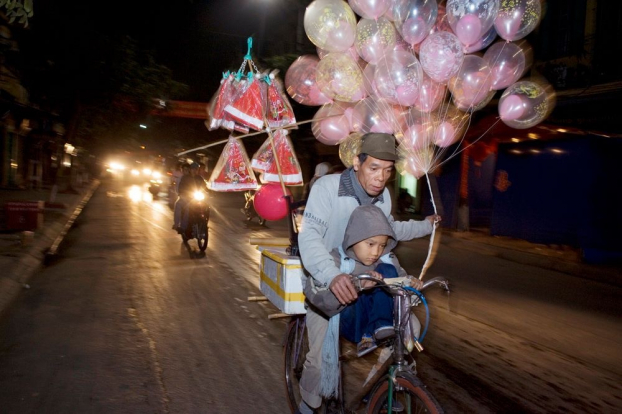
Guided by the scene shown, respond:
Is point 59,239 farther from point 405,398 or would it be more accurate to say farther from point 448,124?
point 405,398

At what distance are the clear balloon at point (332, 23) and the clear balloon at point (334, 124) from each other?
1197 millimetres

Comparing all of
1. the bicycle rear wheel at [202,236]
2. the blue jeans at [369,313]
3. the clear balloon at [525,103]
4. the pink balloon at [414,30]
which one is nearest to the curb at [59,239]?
the bicycle rear wheel at [202,236]

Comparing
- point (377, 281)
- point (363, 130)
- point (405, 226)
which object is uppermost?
point (363, 130)

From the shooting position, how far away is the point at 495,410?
12.5ft

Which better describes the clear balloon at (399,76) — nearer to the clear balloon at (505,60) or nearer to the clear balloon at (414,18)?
the clear balloon at (414,18)

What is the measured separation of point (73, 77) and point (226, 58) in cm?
1178

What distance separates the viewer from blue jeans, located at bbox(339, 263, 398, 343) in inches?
105

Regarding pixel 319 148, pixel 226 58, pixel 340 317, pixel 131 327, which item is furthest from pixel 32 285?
pixel 226 58

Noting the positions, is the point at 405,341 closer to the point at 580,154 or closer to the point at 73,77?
the point at 580,154

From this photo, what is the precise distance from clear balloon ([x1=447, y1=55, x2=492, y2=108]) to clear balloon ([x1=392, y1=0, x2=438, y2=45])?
685mm

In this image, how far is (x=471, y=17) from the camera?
5828mm

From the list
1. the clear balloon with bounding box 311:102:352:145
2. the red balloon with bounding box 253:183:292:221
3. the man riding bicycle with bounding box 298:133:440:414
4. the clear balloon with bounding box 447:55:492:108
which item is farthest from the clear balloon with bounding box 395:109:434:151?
the man riding bicycle with bounding box 298:133:440:414

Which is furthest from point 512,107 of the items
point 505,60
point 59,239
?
point 59,239

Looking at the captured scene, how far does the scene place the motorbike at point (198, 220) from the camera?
34.1 feet
